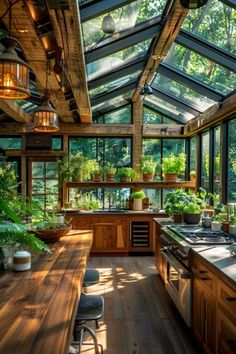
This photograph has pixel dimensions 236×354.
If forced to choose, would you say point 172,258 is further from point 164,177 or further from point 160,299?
point 164,177

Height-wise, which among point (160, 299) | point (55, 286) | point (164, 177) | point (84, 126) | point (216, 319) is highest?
point (84, 126)

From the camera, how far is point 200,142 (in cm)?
679

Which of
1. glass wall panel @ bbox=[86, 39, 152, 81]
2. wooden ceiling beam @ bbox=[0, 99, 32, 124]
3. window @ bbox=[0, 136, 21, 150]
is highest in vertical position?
glass wall panel @ bbox=[86, 39, 152, 81]

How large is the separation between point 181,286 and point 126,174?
397cm

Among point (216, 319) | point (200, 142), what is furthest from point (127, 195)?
point (216, 319)

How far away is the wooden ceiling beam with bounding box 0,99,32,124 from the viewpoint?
16.7 feet

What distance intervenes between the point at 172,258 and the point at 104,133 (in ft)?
13.7

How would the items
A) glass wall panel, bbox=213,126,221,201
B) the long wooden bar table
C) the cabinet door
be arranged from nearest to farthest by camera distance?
the long wooden bar table, glass wall panel, bbox=213,126,221,201, the cabinet door

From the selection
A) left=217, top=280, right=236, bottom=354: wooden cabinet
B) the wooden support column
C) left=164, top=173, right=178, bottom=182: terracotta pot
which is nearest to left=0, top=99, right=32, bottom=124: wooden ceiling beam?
the wooden support column

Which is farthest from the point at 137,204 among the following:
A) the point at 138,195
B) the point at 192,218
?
the point at 192,218

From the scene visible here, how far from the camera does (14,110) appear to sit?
219 inches

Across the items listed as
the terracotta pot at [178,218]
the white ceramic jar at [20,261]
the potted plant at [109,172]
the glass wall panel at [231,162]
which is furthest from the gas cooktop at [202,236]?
the potted plant at [109,172]

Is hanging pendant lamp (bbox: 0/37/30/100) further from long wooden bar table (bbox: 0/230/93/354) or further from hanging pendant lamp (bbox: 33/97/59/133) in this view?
long wooden bar table (bbox: 0/230/93/354)

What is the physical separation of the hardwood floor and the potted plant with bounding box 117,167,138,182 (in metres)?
2.05
